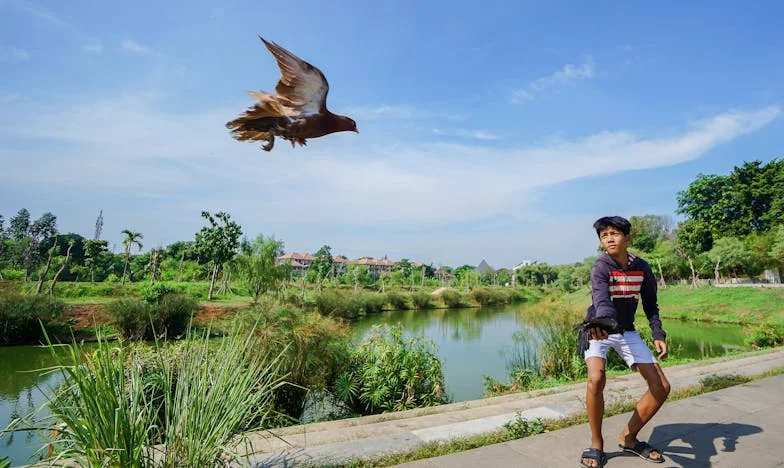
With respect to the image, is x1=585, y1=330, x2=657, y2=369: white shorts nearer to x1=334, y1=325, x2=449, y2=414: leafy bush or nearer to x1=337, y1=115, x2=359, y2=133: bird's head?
x1=337, y1=115, x2=359, y2=133: bird's head

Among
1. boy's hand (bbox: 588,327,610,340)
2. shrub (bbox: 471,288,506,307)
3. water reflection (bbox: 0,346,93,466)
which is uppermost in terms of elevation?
boy's hand (bbox: 588,327,610,340)

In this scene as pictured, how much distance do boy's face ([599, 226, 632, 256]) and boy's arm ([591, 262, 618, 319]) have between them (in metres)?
0.11

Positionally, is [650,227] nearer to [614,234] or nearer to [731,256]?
[731,256]

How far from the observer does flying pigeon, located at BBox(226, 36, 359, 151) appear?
139cm

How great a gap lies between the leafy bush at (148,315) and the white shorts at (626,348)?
12.7 meters

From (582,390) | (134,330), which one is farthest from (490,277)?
(582,390)

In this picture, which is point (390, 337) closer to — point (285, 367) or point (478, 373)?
point (285, 367)

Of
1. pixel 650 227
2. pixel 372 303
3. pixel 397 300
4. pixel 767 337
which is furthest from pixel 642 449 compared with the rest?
pixel 650 227

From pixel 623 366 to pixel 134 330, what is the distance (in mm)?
13735

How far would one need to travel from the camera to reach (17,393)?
8266mm

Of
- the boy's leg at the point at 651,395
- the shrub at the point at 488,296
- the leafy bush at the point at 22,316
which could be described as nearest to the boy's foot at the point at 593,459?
the boy's leg at the point at 651,395

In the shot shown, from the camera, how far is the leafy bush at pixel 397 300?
98.3ft

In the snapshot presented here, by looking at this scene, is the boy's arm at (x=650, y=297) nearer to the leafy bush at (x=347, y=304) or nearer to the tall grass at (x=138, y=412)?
the tall grass at (x=138, y=412)

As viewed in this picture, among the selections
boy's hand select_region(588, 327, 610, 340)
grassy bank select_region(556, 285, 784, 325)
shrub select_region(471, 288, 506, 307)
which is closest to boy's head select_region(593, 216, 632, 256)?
boy's hand select_region(588, 327, 610, 340)
